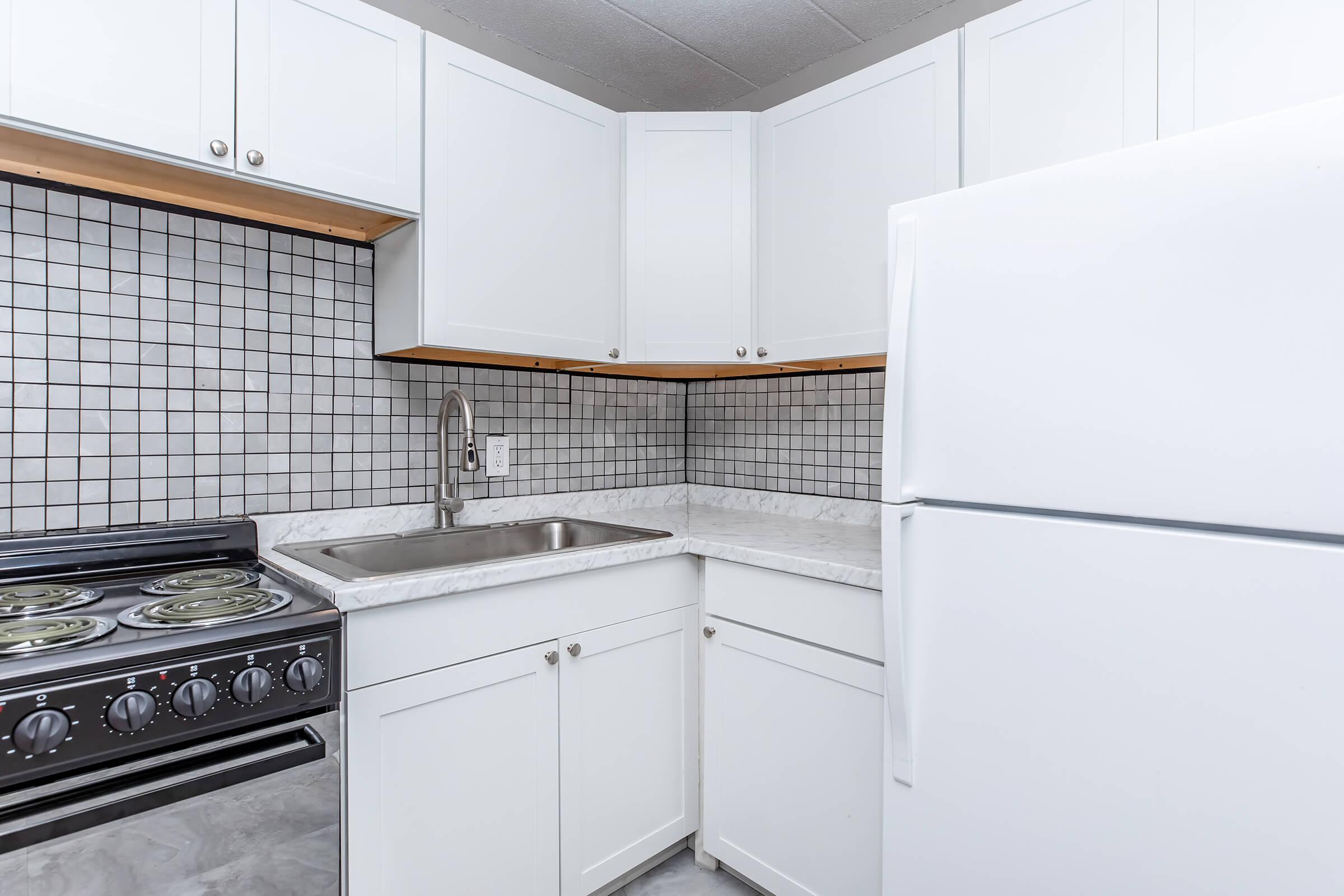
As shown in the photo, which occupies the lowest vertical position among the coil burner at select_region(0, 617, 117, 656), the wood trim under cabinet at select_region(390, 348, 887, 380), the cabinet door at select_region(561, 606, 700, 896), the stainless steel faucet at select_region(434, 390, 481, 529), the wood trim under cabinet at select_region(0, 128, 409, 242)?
the cabinet door at select_region(561, 606, 700, 896)

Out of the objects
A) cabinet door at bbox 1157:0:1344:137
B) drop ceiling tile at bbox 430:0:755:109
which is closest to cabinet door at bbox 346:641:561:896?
cabinet door at bbox 1157:0:1344:137

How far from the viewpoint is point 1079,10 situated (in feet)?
4.66

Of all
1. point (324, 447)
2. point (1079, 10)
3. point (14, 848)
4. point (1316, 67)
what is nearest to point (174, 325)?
point (324, 447)

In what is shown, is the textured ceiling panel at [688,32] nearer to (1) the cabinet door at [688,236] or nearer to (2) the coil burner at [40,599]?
(1) the cabinet door at [688,236]

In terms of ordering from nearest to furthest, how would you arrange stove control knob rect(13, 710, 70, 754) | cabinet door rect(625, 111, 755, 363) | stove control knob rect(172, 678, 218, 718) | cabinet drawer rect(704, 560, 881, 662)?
1. stove control knob rect(13, 710, 70, 754)
2. stove control knob rect(172, 678, 218, 718)
3. cabinet drawer rect(704, 560, 881, 662)
4. cabinet door rect(625, 111, 755, 363)

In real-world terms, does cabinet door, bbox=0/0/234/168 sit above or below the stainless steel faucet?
above

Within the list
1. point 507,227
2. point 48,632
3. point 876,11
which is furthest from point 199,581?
point 876,11

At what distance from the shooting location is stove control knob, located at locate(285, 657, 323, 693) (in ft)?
3.53

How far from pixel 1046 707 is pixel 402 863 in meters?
1.19

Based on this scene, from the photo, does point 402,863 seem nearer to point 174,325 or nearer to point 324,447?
point 324,447

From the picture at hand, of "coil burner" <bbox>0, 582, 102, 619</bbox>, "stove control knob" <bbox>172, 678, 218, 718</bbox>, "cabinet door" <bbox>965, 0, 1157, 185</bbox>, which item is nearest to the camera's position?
"stove control knob" <bbox>172, 678, 218, 718</bbox>

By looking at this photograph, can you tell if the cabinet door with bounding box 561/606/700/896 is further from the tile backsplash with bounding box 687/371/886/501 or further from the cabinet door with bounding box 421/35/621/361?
the cabinet door with bounding box 421/35/621/361

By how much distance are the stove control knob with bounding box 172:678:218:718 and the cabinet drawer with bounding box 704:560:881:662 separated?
1101 mm

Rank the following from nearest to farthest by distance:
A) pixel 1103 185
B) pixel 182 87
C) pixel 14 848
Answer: pixel 14 848, pixel 1103 185, pixel 182 87
